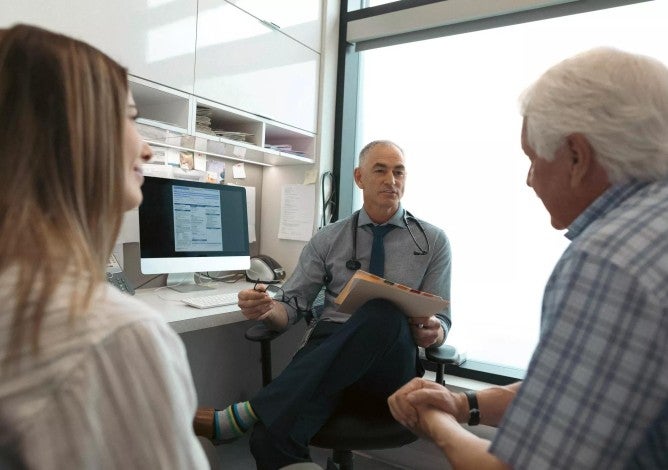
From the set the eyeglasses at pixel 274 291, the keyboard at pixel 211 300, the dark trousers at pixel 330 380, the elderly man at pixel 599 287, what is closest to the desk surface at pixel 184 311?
the keyboard at pixel 211 300

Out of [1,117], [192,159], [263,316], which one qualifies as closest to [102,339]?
[1,117]

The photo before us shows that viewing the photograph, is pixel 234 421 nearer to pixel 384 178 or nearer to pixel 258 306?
pixel 258 306

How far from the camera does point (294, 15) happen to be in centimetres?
232

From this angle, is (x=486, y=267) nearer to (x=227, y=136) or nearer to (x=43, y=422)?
(x=227, y=136)

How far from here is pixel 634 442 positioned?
2.01 feet

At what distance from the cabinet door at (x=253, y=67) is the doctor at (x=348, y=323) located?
20.0 inches

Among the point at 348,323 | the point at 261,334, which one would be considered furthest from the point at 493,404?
the point at 261,334

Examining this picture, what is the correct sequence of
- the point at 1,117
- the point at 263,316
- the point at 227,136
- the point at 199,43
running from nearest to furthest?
1. the point at 1,117
2. the point at 263,316
3. the point at 199,43
4. the point at 227,136

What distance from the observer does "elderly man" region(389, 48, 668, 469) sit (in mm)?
603

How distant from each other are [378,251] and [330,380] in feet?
2.25

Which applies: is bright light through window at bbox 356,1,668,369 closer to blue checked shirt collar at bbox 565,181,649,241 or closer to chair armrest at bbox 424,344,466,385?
chair armrest at bbox 424,344,466,385

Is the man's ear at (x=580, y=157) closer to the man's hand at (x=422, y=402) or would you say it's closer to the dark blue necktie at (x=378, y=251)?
the man's hand at (x=422, y=402)

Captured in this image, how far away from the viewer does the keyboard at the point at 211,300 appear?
1701 millimetres

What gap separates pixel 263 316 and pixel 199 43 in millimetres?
1083
